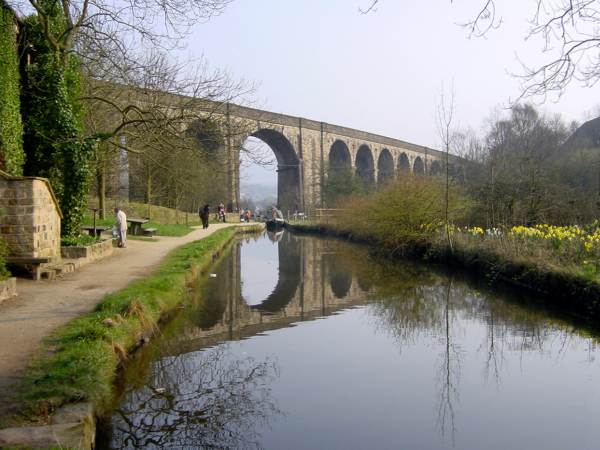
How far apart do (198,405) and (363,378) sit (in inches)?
57.7

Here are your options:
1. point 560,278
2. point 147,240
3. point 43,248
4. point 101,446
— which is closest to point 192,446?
point 101,446

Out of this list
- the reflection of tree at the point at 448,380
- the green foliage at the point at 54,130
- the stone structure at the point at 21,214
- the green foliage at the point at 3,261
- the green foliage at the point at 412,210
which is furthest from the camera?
the green foliage at the point at 412,210

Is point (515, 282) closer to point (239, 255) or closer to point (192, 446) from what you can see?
point (192, 446)

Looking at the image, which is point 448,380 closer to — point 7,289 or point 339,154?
point 7,289

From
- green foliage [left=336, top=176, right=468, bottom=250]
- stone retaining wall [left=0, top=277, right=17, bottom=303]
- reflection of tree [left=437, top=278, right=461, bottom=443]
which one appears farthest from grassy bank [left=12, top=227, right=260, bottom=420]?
green foliage [left=336, top=176, right=468, bottom=250]

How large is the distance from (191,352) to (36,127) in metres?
6.00

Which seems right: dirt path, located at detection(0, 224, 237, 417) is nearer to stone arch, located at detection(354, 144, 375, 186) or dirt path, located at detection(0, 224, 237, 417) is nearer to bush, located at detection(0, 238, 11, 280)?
bush, located at detection(0, 238, 11, 280)

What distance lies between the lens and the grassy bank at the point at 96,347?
11.2 ft

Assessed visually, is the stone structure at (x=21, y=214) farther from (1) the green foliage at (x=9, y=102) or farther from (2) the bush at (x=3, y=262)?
(1) the green foliage at (x=9, y=102)

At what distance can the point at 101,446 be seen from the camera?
131 inches

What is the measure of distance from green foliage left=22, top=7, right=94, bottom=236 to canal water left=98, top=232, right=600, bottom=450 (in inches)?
127

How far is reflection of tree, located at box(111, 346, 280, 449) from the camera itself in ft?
11.5

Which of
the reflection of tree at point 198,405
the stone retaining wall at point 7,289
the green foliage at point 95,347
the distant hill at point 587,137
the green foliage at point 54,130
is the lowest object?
the reflection of tree at point 198,405

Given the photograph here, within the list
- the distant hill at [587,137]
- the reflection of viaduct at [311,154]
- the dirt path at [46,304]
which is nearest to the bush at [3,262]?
the dirt path at [46,304]
